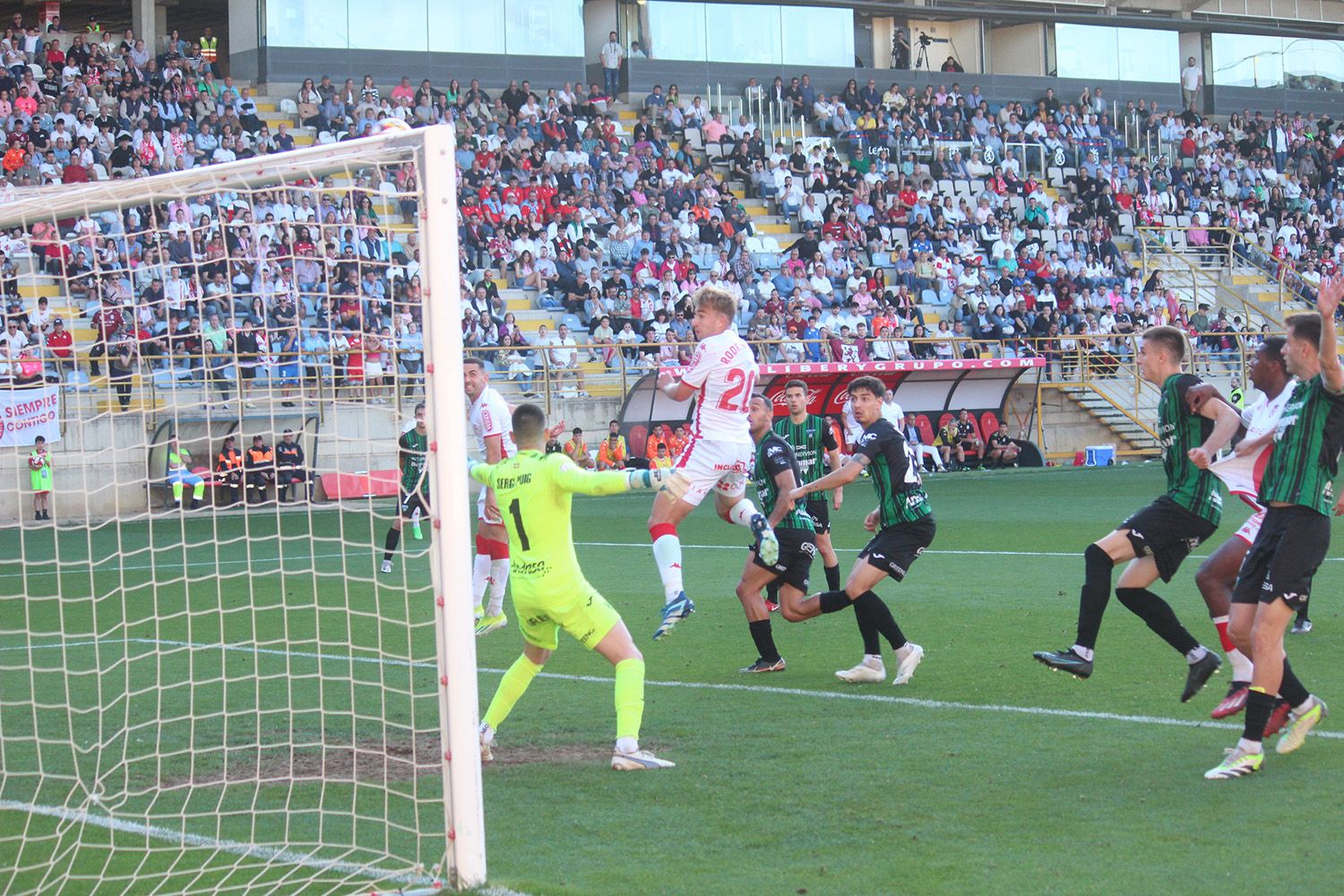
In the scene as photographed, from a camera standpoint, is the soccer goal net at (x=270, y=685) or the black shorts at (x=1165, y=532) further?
the black shorts at (x=1165, y=532)

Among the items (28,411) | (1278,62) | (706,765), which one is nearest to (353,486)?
(28,411)

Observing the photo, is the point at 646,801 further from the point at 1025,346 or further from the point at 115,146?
the point at 1025,346

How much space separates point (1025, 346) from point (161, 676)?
28443mm

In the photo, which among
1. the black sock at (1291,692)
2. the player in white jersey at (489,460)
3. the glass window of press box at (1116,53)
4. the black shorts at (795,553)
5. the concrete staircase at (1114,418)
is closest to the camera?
the black sock at (1291,692)

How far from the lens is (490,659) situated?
35.1 ft

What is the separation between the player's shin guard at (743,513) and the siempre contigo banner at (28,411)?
13473 millimetres

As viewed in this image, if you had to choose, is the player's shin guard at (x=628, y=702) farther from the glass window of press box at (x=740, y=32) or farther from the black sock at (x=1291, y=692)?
the glass window of press box at (x=740, y=32)

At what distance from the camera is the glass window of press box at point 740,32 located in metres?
41.0

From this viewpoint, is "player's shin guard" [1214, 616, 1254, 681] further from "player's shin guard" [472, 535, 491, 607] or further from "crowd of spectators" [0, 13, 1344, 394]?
"crowd of spectators" [0, 13, 1344, 394]

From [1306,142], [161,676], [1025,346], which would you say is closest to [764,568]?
[161,676]

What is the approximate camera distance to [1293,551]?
21.5 ft

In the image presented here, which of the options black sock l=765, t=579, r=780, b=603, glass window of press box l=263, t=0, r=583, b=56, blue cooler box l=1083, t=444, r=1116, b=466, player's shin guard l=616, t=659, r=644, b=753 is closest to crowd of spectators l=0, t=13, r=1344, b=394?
glass window of press box l=263, t=0, r=583, b=56

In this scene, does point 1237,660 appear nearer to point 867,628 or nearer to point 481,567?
point 867,628

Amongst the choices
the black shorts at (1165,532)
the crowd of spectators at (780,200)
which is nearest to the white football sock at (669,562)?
the black shorts at (1165,532)
